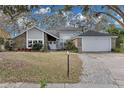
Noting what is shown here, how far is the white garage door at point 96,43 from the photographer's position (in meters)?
32.7

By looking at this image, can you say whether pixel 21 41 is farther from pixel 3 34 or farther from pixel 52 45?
pixel 52 45

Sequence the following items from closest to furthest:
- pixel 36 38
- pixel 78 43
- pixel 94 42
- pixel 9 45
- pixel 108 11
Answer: pixel 108 11 → pixel 9 45 → pixel 94 42 → pixel 78 43 → pixel 36 38

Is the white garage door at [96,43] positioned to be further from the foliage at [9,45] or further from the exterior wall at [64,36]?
the foliage at [9,45]

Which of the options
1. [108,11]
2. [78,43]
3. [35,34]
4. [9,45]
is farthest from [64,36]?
[108,11]

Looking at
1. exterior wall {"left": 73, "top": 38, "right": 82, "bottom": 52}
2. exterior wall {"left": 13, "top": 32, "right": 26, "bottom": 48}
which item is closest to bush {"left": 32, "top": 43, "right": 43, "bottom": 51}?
exterior wall {"left": 13, "top": 32, "right": 26, "bottom": 48}

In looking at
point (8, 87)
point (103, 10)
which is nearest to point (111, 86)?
point (103, 10)

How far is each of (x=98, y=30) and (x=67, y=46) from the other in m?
4.70

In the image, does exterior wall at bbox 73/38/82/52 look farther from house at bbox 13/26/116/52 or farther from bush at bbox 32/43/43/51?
bush at bbox 32/43/43/51

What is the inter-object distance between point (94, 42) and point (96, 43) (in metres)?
0.29

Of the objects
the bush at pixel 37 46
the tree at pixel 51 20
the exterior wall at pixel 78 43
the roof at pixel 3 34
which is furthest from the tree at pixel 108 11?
the bush at pixel 37 46

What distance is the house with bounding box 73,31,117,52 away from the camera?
3269 centimetres

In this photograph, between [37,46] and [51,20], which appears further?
[37,46]

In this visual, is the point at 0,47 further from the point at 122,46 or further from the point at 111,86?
the point at 111,86

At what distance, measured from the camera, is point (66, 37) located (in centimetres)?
3859
